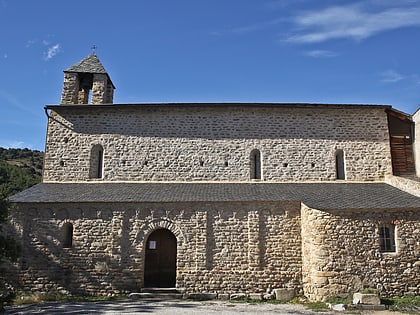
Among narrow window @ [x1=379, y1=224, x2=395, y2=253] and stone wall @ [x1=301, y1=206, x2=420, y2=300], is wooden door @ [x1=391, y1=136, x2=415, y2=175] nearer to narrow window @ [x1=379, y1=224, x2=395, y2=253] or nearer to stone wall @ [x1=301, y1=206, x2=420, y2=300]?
stone wall @ [x1=301, y1=206, x2=420, y2=300]

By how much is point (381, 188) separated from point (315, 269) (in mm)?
5259

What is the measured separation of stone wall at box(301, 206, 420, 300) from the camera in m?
11.7

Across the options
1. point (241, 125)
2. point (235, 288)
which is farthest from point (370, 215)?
point (241, 125)

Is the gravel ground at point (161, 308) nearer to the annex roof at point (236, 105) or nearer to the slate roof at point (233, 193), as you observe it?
the slate roof at point (233, 193)

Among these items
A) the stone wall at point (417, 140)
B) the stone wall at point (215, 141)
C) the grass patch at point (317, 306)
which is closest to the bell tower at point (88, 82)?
the stone wall at point (215, 141)

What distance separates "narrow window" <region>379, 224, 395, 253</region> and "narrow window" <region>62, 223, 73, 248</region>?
11.4 m

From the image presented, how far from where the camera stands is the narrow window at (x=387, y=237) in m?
12.4

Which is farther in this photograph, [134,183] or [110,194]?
[134,183]

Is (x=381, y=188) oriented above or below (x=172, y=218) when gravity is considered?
above

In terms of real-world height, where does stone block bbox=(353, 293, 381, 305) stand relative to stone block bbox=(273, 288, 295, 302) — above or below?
above

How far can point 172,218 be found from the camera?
538 inches

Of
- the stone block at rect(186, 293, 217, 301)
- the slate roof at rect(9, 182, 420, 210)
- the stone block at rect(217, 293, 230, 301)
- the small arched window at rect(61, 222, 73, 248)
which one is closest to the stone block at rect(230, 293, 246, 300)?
the stone block at rect(217, 293, 230, 301)

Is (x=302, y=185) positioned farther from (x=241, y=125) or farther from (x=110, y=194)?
(x=110, y=194)

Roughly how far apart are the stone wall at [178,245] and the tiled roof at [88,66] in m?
7.28
